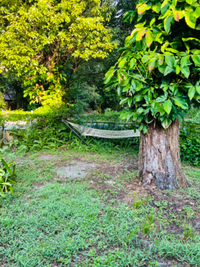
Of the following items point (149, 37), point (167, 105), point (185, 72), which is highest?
point (149, 37)

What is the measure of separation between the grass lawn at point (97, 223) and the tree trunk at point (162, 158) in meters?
0.13

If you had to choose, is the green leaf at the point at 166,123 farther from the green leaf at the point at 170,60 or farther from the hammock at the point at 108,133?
the hammock at the point at 108,133

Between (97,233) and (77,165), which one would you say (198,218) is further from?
(77,165)

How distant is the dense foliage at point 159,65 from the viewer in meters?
1.53

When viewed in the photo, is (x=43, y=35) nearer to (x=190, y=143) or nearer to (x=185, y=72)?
(x=185, y=72)

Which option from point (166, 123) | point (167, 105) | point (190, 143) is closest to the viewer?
point (167, 105)

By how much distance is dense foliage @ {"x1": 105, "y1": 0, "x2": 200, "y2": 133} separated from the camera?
1.53 m

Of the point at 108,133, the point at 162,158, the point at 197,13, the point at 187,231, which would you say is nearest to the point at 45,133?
the point at 108,133

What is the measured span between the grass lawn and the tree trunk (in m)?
0.13

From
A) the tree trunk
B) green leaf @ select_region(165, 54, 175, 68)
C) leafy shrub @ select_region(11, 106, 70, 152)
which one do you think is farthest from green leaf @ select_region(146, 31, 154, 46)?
leafy shrub @ select_region(11, 106, 70, 152)

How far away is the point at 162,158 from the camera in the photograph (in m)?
2.06

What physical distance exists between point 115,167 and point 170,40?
6.00 feet

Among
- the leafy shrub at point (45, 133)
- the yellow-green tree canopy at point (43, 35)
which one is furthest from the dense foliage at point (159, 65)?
the yellow-green tree canopy at point (43, 35)

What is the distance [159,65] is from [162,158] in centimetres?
98
